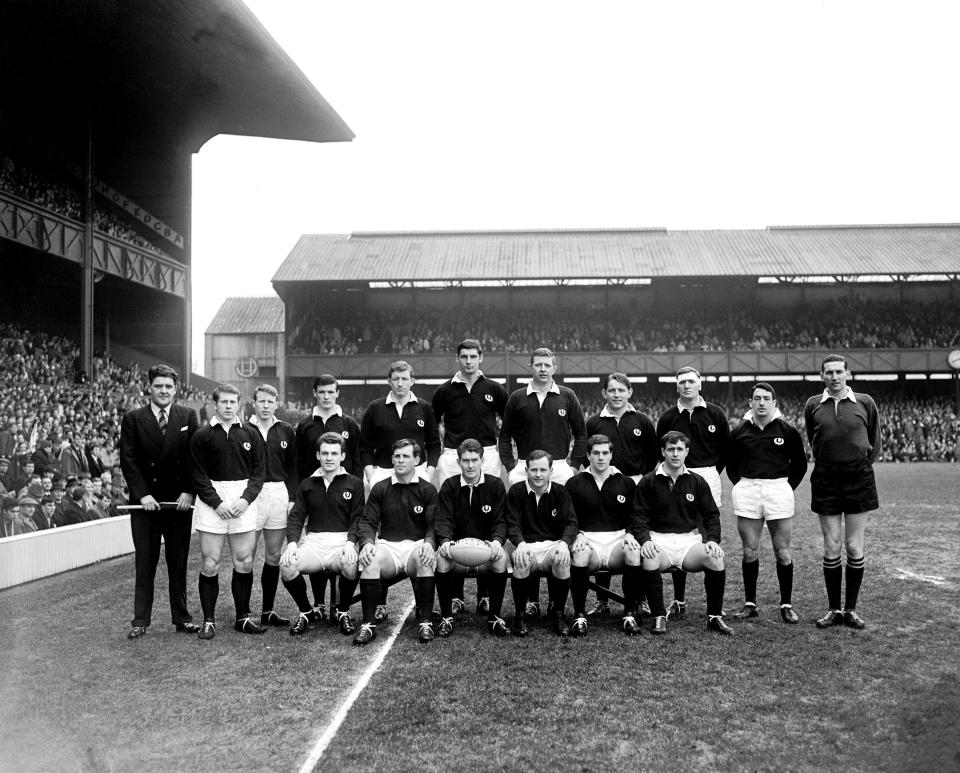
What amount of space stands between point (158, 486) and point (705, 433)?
4511 millimetres

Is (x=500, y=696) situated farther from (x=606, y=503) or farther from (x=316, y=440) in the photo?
(x=316, y=440)

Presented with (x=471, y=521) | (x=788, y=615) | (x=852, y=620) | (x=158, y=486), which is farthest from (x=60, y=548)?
(x=852, y=620)

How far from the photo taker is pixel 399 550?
5824 millimetres

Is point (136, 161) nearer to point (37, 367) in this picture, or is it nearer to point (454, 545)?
point (454, 545)

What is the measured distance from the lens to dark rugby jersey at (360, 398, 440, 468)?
21.6 ft

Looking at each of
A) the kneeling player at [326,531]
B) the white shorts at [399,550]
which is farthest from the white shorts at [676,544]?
the kneeling player at [326,531]

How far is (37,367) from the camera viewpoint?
55.8 feet

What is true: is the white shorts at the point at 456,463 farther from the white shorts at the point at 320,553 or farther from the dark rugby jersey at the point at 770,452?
the dark rugby jersey at the point at 770,452

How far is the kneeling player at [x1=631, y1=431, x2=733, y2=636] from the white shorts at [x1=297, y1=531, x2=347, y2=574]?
7.75ft

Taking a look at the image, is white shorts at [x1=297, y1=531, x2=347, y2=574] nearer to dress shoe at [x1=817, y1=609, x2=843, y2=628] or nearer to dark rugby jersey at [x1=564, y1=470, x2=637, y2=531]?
dark rugby jersey at [x1=564, y1=470, x2=637, y2=531]

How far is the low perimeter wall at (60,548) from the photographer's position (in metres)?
7.80

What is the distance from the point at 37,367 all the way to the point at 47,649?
13.6m

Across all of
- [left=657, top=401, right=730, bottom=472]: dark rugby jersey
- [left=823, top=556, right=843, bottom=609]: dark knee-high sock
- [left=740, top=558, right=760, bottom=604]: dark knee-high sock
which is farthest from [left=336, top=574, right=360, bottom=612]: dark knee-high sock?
[left=823, top=556, right=843, bottom=609]: dark knee-high sock

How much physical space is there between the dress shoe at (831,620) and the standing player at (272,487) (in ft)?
13.8
